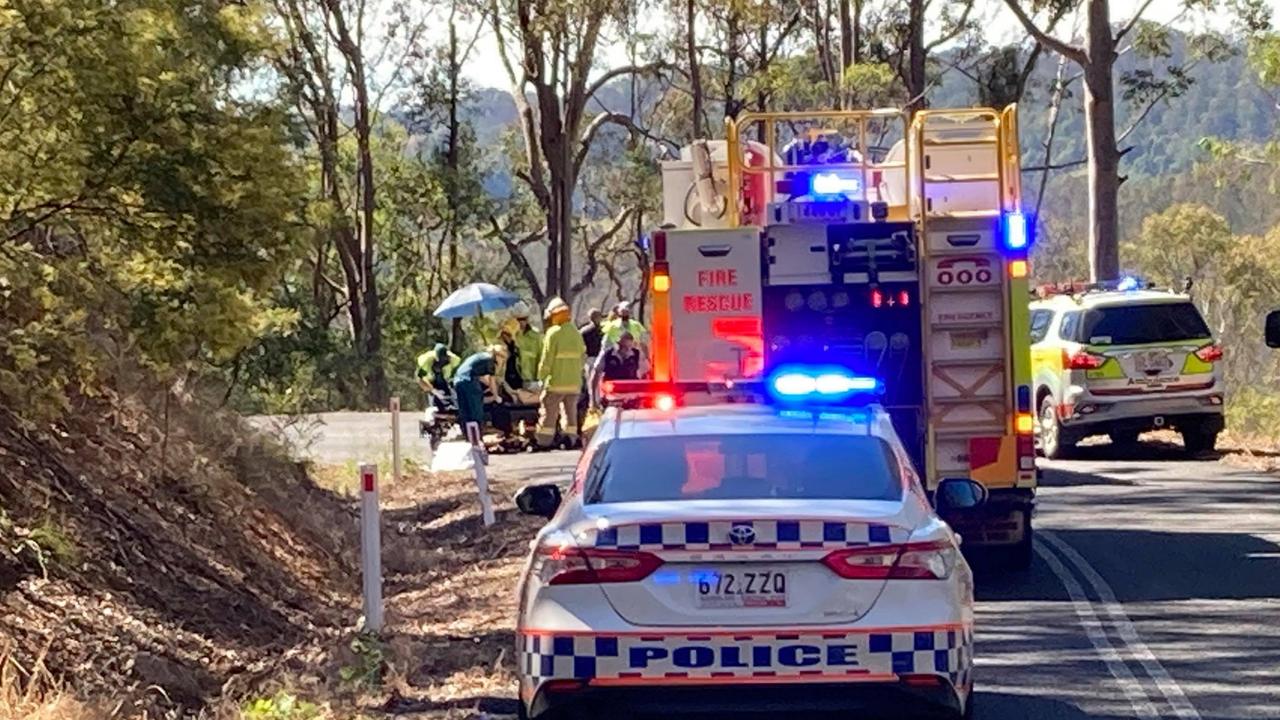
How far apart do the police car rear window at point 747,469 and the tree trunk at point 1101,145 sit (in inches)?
866

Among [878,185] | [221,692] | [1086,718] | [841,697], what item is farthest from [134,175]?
[878,185]

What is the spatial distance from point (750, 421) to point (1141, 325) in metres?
15.6

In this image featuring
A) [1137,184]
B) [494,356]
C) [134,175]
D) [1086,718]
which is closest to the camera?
[1086,718]

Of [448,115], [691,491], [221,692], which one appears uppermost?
[448,115]

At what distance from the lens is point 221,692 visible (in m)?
10.3

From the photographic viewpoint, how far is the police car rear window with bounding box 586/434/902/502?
25.8ft

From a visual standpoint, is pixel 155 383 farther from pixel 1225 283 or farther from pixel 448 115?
pixel 1225 283

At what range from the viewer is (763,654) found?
285 inches

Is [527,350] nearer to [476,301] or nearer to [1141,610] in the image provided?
[476,301]

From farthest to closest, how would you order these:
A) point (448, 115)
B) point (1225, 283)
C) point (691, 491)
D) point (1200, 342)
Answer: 1. point (1225, 283)
2. point (448, 115)
3. point (1200, 342)
4. point (691, 491)

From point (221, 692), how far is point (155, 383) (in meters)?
5.54

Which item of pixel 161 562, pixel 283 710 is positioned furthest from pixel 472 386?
pixel 283 710

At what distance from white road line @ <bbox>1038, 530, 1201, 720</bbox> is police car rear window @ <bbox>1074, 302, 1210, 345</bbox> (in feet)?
26.7

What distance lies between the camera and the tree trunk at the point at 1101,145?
1143 inches
